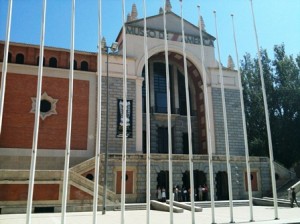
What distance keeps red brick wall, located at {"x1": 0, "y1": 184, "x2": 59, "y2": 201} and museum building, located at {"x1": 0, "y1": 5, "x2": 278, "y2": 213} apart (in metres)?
0.06

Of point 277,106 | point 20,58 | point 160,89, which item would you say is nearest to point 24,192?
point 20,58

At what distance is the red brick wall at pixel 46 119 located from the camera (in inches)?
966

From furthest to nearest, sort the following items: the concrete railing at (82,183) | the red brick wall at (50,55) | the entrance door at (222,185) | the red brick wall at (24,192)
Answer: the entrance door at (222,185)
the red brick wall at (50,55)
the concrete railing at (82,183)
the red brick wall at (24,192)

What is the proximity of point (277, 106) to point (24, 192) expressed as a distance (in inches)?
1065

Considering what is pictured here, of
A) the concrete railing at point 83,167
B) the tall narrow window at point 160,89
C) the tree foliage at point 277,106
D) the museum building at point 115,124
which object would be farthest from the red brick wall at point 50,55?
the tree foliage at point 277,106

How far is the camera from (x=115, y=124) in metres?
27.0

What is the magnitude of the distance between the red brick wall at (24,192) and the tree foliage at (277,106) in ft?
76.6

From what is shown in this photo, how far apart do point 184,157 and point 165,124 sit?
20.2 ft

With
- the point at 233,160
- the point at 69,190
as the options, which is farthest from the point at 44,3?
the point at 233,160

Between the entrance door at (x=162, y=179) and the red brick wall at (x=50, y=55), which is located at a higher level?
the red brick wall at (x=50, y=55)

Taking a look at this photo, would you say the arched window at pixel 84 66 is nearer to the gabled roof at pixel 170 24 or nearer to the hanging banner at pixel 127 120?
the hanging banner at pixel 127 120

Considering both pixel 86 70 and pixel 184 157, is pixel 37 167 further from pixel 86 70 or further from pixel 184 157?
pixel 184 157

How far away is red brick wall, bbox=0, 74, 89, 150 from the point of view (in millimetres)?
24531

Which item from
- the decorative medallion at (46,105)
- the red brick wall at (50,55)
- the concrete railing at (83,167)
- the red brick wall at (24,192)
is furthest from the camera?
the red brick wall at (50,55)
